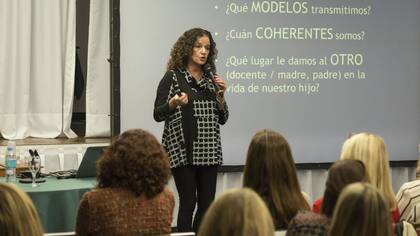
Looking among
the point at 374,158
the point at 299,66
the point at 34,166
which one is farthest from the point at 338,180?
the point at 299,66

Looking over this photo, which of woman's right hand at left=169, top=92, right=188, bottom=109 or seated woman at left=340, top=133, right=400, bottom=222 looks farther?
woman's right hand at left=169, top=92, right=188, bottom=109

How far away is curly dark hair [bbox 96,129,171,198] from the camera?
277 cm

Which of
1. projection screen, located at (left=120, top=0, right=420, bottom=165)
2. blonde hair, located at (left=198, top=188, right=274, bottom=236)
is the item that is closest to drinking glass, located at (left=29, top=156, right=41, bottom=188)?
projection screen, located at (left=120, top=0, right=420, bottom=165)

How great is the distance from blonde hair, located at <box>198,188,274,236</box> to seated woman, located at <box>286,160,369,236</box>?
0.46m

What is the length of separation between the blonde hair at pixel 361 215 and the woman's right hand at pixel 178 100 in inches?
84.3

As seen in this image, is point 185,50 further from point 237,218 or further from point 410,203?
point 237,218

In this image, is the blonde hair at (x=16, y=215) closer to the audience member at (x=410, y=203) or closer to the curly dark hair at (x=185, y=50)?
the audience member at (x=410, y=203)

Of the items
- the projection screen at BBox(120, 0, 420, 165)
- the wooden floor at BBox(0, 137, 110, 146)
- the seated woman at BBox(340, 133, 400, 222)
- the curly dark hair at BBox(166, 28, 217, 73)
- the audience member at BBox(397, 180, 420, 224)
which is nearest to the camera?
the seated woman at BBox(340, 133, 400, 222)

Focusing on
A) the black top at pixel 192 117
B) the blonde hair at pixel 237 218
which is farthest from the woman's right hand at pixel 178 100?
the blonde hair at pixel 237 218

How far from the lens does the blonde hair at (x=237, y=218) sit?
6.50 ft

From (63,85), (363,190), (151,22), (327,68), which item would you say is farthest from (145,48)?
(363,190)

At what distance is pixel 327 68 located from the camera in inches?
234

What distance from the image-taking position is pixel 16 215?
2.19 metres

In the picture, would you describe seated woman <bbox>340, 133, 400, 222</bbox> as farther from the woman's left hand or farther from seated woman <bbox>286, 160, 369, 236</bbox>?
the woman's left hand
